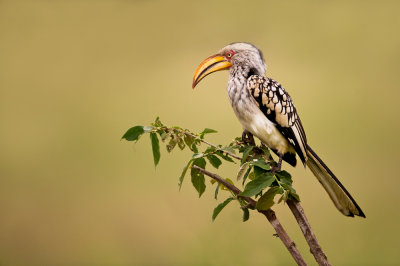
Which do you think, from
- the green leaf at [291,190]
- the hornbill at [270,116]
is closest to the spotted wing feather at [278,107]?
the hornbill at [270,116]

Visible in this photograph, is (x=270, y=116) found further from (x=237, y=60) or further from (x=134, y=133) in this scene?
(x=134, y=133)

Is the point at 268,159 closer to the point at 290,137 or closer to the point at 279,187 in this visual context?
the point at 290,137

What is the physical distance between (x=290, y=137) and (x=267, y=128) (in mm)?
67

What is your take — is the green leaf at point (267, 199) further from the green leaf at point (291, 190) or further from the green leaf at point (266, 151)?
the green leaf at point (266, 151)

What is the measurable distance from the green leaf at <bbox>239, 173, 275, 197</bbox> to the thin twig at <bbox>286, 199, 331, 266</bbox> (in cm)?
10

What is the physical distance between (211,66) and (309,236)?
0.56 meters

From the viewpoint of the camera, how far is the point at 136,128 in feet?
3.32

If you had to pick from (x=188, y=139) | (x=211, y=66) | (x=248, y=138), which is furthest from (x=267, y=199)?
(x=211, y=66)

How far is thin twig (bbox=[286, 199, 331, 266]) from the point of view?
99 centimetres

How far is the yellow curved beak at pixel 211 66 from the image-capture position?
1.27m

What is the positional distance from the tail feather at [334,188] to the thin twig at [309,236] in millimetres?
160

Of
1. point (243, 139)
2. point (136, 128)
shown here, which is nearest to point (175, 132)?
point (136, 128)

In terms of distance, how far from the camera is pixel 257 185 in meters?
0.98

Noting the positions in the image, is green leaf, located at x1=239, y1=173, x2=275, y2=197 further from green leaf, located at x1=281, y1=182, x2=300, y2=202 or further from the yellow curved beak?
the yellow curved beak
